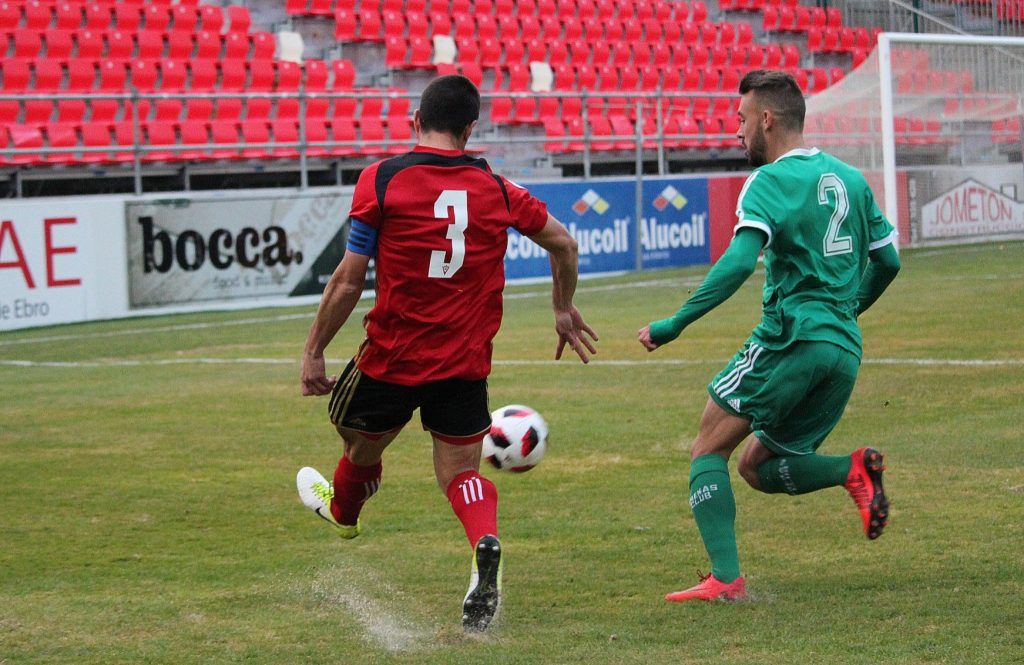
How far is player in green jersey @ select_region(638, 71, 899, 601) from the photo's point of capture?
15.7ft

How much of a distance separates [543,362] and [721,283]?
25.6ft

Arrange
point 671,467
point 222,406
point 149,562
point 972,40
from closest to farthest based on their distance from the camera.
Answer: point 149,562 < point 671,467 < point 222,406 < point 972,40

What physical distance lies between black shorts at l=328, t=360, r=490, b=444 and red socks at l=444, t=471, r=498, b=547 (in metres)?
0.15

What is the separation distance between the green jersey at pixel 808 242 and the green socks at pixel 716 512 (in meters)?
0.50

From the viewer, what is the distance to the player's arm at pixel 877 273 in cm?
519

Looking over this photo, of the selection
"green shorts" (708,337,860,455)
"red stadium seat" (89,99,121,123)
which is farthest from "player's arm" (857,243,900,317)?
"red stadium seat" (89,99,121,123)

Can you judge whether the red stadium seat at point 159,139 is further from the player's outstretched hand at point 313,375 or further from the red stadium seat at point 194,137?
the player's outstretched hand at point 313,375

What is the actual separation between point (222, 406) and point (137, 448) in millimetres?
1693

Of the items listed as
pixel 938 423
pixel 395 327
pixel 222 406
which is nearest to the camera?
pixel 395 327

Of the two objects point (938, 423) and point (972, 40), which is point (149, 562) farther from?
point (972, 40)

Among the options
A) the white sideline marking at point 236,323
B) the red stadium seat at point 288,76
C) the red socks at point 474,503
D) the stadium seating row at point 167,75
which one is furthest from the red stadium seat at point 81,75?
the red socks at point 474,503

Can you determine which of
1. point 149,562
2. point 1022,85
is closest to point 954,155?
point 1022,85

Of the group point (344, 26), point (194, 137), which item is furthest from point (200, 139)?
point (344, 26)

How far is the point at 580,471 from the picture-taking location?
7.74 meters
